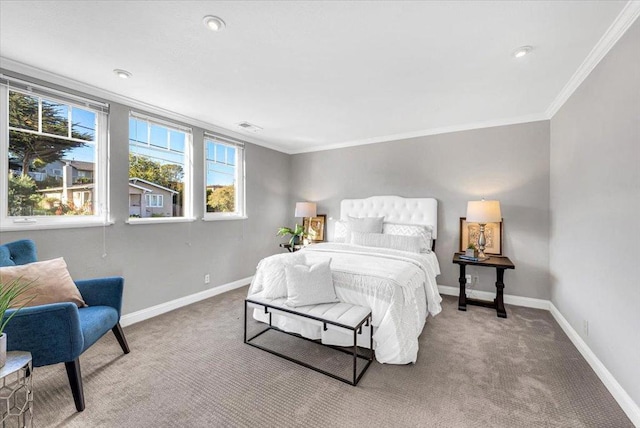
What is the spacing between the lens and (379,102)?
3070mm

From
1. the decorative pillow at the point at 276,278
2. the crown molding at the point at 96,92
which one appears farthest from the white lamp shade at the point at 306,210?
the decorative pillow at the point at 276,278

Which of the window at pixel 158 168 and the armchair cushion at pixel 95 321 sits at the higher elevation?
the window at pixel 158 168

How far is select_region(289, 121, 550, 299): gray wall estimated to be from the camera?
11.4ft

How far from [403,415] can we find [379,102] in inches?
116

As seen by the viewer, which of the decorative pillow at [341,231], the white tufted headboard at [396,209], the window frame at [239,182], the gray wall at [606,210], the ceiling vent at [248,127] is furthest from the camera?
the decorative pillow at [341,231]

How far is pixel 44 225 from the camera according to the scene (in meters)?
2.43

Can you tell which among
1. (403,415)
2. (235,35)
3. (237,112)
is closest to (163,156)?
(237,112)

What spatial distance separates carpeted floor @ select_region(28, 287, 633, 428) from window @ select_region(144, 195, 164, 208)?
1518 mm

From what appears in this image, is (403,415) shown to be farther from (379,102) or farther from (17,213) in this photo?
(17,213)

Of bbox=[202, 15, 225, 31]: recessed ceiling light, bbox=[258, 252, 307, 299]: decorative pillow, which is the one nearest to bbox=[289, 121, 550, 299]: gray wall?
bbox=[258, 252, 307, 299]: decorative pillow

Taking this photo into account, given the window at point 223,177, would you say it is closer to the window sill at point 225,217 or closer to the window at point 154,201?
the window sill at point 225,217

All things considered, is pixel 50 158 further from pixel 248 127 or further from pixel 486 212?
pixel 486 212

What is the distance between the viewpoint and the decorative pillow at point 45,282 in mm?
1861

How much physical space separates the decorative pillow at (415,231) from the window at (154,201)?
3195 millimetres
